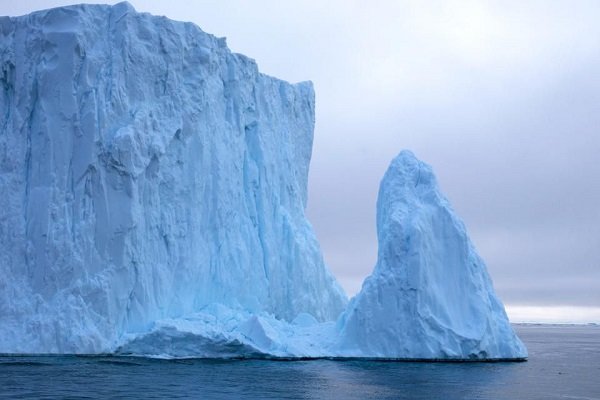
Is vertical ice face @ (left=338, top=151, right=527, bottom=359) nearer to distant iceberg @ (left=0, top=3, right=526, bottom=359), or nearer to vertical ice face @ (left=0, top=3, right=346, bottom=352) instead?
distant iceberg @ (left=0, top=3, right=526, bottom=359)

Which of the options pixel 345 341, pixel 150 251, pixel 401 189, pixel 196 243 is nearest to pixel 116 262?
pixel 150 251

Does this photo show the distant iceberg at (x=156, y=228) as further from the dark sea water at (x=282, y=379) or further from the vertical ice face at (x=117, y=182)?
the dark sea water at (x=282, y=379)

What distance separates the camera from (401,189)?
24.9m

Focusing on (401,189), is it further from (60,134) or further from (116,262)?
(60,134)

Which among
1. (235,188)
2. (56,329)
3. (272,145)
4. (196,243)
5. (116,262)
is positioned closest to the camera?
(56,329)

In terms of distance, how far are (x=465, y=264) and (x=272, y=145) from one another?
10159 mm

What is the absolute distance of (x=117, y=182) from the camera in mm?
24297

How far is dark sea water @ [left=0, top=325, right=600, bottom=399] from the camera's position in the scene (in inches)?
593

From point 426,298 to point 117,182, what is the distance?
10.1 m

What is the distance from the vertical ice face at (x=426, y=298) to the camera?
22.7 metres

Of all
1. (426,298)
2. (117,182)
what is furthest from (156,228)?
(426,298)

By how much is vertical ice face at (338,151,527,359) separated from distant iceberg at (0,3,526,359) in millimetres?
45

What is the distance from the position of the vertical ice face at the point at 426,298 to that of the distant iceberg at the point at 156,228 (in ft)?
0.15

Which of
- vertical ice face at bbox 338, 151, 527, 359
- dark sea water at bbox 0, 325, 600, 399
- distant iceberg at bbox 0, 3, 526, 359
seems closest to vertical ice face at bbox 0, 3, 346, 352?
distant iceberg at bbox 0, 3, 526, 359
